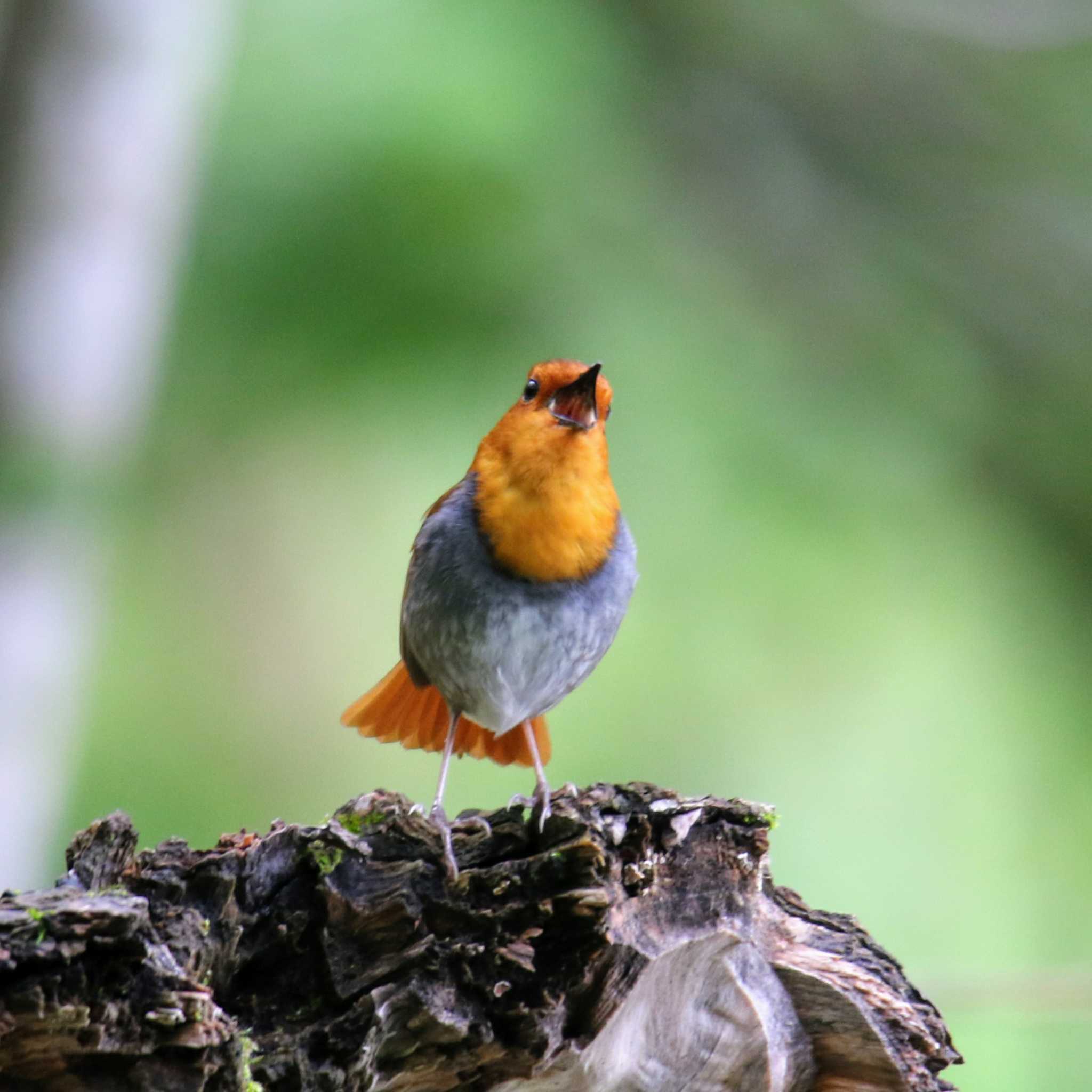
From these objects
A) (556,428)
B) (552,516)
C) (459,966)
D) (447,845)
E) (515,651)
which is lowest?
(459,966)

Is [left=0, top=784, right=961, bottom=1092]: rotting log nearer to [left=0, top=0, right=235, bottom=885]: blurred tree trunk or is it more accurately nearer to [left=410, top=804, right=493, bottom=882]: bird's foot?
[left=410, top=804, right=493, bottom=882]: bird's foot

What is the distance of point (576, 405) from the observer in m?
2.89

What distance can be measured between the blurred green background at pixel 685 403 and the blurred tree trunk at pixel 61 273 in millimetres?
1077

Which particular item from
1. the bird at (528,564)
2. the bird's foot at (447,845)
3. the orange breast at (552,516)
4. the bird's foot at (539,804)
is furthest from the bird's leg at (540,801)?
the orange breast at (552,516)

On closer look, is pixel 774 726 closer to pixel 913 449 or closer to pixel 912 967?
pixel 912 967

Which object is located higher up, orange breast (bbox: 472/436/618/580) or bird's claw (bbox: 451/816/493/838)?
orange breast (bbox: 472/436/618/580)

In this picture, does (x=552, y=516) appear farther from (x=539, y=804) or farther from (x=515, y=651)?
(x=539, y=804)

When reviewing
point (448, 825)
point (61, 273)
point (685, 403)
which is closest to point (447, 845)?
point (448, 825)

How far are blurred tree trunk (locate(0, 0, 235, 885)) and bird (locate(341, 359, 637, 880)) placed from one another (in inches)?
57.1

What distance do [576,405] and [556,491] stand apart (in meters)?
0.19

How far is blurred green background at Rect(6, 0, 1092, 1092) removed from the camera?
5426mm

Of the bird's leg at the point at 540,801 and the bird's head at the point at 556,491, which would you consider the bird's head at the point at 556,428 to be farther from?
the bird's leg at the point at 540,801

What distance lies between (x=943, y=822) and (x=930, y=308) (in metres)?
2.27

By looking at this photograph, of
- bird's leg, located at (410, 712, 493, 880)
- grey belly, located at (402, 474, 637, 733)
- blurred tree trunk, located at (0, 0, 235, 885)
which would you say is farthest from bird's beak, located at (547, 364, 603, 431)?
blurred tree trunk, located at (0, 0, 235, 885)
